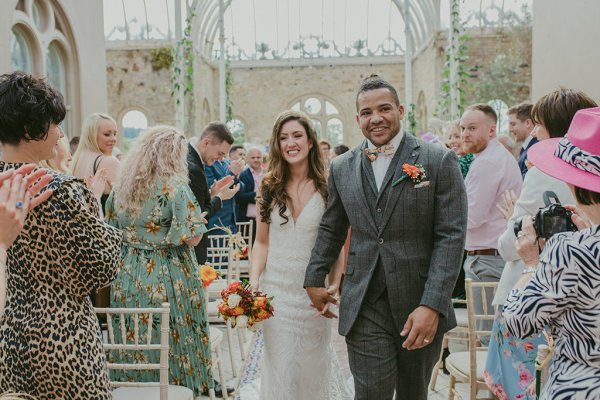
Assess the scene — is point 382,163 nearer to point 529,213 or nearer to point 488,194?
point 529,213

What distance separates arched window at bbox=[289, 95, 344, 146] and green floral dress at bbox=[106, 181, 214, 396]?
Result: 68.3 ft

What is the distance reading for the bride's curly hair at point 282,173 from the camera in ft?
11.6

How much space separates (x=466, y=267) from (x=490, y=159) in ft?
2.87

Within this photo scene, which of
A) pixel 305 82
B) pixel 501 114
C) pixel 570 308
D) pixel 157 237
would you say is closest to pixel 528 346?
pixel 570 308

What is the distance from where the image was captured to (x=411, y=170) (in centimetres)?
263

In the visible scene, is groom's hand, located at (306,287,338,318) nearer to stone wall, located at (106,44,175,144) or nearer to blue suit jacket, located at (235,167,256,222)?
blue suit jacket, located at (235,167,256,222)

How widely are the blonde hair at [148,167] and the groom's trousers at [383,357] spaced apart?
166cm

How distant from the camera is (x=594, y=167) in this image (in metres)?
1.77

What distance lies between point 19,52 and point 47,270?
6.36 m

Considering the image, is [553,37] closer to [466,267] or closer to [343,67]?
[466,267]

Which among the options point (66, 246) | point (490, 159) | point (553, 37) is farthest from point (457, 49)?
point (66, 246)

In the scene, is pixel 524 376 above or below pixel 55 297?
below

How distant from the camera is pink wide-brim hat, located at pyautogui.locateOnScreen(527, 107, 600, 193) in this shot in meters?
1.77

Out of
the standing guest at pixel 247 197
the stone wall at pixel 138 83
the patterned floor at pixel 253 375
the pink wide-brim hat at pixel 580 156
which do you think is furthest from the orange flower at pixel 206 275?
the stone wall at pixel 138 83
